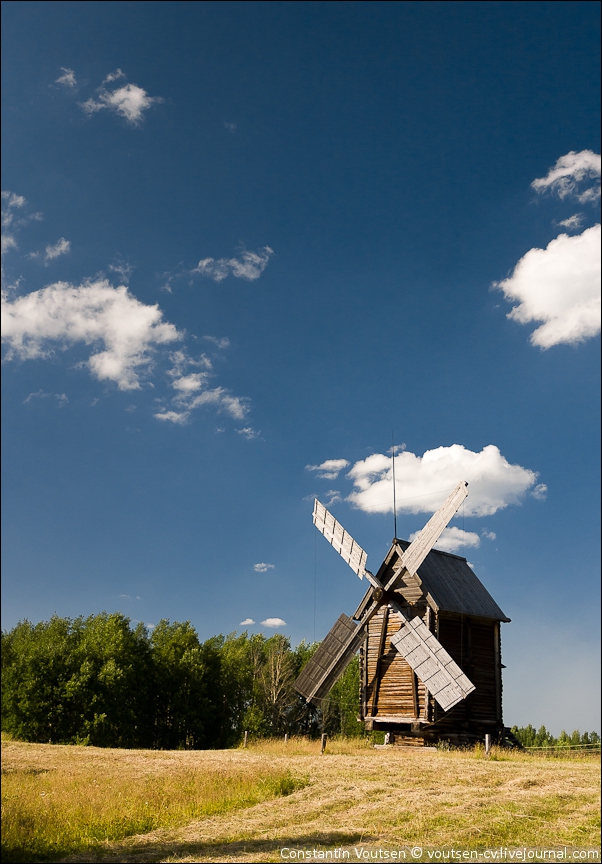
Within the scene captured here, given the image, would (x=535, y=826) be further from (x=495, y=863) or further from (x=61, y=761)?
(x=61, y=761)

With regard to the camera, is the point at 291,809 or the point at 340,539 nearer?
the point at 291,809

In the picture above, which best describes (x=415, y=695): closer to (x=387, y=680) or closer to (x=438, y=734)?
(x=387, y=680)

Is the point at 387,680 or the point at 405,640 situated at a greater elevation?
the point at 405,640

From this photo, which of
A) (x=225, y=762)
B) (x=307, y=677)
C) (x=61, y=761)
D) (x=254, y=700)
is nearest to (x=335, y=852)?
(x=225, y=762)

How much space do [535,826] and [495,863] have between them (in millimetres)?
3014

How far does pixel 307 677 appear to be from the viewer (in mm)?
29797

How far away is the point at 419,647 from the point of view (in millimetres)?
26781

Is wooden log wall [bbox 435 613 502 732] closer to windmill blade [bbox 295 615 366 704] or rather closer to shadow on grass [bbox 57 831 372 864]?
windmill blade [bbox 295 615 366 704]

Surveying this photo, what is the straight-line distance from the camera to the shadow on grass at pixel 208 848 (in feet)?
34.7

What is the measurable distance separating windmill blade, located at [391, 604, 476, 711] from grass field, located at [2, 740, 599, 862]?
159 inches

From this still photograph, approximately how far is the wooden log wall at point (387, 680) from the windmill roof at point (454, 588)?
144 centimetres

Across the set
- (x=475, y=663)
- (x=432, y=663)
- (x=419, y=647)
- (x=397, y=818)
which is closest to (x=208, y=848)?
(x=397, y=818)

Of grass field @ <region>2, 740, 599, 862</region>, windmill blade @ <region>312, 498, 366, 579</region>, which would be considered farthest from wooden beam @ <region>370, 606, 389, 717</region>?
grass field @ <region>2, 740, 599, 862</region>

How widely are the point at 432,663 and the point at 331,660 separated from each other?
209 inches
